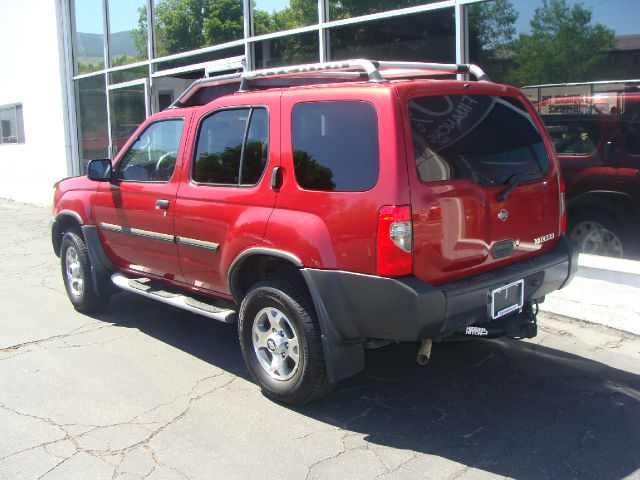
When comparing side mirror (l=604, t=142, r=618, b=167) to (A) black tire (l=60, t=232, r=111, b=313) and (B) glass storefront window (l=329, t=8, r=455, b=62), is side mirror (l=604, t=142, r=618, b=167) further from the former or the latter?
(A) black tire (l=60, t=232, r=111, b=313)

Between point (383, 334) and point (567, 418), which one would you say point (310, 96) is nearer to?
point (383, 334)

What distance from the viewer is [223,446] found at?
3.58 metres

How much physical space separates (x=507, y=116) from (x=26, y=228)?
996 centimetres

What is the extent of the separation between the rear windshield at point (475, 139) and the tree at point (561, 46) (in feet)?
6.89

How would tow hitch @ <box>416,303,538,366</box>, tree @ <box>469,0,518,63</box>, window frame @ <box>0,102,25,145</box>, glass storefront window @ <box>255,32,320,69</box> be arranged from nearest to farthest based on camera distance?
1. tow hitch @ <box>416,303,538,366</box>
2. tree @ <box>469,0,518,63</box>
3. glass storefront window @ <box>255,32,320,69</box>
4. window frame @ <box>0,102,25,145</box>

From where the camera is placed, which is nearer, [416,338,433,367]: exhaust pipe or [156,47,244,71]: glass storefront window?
[416,338,433,367]: exhaust pipe

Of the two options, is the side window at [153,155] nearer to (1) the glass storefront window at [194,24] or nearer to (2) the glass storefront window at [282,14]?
(2) the glass storefront window at [282,14]

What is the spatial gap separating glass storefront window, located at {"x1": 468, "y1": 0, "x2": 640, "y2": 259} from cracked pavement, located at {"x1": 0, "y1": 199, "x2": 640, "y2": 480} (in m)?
1.05

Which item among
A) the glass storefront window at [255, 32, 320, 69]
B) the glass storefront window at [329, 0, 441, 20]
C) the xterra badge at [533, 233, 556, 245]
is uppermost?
the glass storefront window at [329, 0, 441, 20]

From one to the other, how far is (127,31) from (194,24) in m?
2.28

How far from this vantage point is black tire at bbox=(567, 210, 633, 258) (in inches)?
226

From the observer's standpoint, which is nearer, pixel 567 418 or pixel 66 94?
pixel 567 418

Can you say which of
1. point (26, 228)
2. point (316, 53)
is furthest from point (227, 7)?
point (26, 228)

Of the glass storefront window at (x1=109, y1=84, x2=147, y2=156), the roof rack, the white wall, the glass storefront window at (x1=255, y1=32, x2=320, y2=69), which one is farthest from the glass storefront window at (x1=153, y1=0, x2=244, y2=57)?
the roof rack
